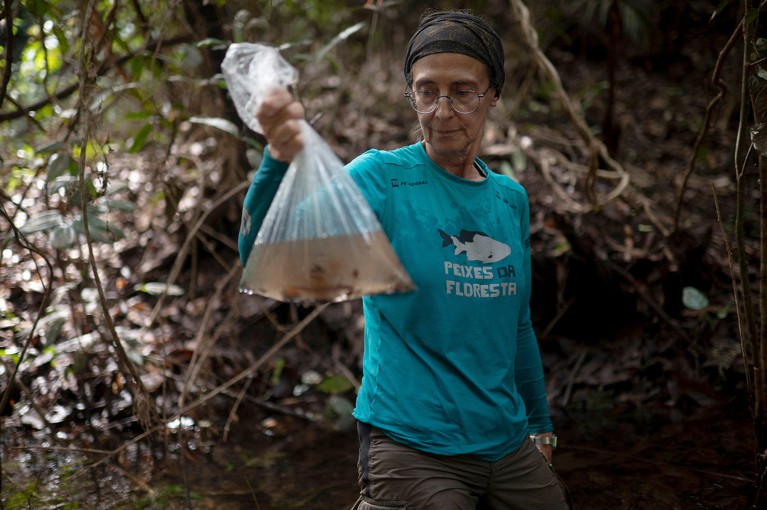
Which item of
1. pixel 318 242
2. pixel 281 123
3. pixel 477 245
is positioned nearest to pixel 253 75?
pixel 281 123

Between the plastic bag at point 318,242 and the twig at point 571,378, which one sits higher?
the plastic bag at point 318,242

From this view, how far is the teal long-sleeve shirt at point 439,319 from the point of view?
1760 mm

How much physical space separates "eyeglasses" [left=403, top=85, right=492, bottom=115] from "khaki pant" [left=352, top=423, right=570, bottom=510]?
86cm

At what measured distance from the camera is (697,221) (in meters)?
4.41

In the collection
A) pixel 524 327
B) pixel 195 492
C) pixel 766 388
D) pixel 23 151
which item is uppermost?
pixel 23 151

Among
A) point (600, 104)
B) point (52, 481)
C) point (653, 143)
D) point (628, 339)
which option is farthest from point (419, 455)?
point (600, 104)

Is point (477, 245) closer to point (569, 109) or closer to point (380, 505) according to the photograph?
point (380, 505)

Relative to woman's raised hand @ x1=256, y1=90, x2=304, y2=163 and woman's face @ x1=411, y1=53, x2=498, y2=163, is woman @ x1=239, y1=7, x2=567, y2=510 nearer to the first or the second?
woman's face @ x1=411, y1=53, x2=498, y2=163

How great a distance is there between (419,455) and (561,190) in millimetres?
3150

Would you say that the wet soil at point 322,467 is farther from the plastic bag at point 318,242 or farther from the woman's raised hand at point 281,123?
the woman's raised hand at point 281,123

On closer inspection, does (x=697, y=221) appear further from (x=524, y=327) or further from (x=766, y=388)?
(x=524, y=327)

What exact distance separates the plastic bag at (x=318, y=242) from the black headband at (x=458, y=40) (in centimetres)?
49

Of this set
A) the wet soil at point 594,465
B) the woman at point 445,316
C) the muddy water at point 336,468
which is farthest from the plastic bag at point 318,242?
the wet soil at point 594,465

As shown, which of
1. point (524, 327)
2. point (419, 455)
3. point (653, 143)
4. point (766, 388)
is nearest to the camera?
point (419, 455)
